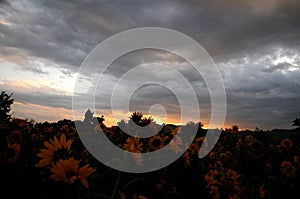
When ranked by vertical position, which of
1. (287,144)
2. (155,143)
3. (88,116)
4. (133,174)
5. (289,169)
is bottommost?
(133,174)

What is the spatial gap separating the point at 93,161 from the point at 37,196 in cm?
201

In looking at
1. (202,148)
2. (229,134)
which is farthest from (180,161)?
(229,134)

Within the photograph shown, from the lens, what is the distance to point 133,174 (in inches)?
173

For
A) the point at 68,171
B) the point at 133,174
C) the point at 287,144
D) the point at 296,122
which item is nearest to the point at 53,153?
the point at 68,171

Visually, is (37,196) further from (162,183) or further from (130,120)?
(130,120)

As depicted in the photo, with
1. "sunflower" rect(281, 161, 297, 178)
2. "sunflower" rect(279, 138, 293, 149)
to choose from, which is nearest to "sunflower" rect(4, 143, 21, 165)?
"sunflower" rect(281, 161, 297, 178)

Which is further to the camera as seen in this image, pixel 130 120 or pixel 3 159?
pixel 130 120

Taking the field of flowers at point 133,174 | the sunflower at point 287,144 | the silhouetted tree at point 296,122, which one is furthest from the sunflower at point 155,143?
the sunflower at point 287,144

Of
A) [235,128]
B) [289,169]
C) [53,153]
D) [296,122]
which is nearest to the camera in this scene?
[53,153]

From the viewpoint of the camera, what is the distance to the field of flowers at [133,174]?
313 centimetres

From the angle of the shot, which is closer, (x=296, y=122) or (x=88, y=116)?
(x=296, y=122)

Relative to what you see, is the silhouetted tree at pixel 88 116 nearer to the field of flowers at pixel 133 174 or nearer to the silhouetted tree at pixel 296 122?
the field of flowers at pixel 133 174

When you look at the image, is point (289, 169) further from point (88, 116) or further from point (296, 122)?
point (88, 116)

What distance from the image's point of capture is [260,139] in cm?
1009
